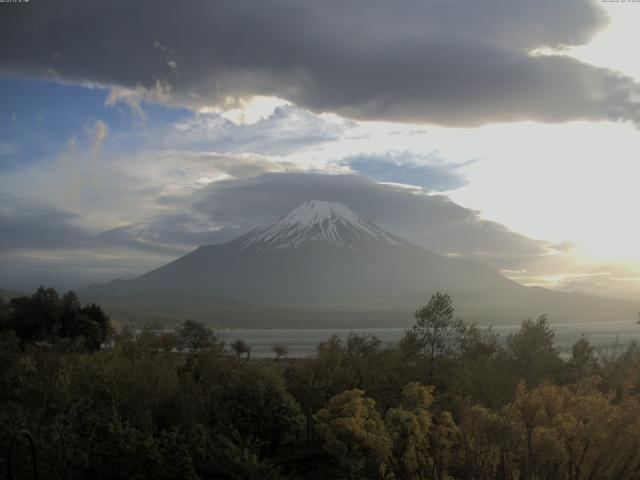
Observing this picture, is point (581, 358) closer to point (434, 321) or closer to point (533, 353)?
point (533, 353)

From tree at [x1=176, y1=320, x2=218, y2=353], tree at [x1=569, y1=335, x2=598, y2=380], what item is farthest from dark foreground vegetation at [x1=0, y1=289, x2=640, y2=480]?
tree at [x1=176, y1=320, x2=218, y2=353]

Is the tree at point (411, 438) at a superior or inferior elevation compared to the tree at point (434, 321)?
inferior

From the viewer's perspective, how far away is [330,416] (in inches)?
663

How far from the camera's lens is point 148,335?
1080 inches

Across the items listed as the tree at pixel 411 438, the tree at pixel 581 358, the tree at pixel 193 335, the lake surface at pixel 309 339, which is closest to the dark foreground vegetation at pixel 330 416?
the tree at pixel 411 438

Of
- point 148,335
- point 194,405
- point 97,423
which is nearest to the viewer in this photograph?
point 97,423

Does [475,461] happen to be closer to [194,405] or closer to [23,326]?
[194,405]

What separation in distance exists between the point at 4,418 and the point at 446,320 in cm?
1980

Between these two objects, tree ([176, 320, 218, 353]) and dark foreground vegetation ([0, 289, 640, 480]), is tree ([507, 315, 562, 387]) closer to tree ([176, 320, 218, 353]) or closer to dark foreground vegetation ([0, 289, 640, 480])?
dark foreground vegetation ([0, 289, 640, 480])

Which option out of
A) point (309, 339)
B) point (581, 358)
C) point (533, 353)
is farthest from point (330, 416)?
point (309, 339)

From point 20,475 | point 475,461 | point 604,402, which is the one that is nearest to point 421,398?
point 475,461

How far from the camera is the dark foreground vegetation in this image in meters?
14.4

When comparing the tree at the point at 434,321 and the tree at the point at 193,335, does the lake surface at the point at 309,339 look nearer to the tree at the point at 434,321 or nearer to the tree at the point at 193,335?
the tree at the point at 193,335

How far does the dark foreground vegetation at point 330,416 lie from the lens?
1441 cm
